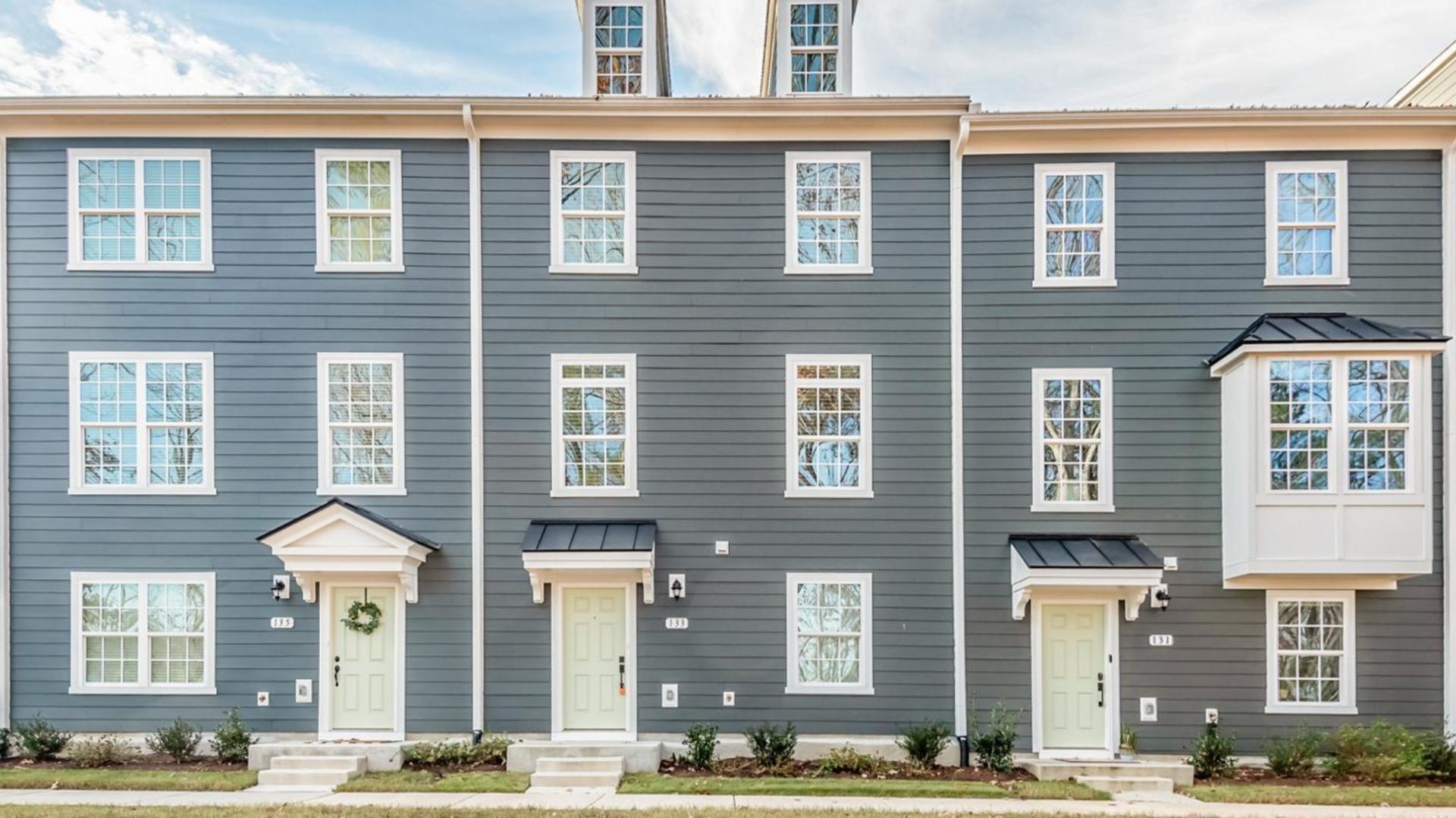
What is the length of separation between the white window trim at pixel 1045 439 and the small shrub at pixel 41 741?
12.3 meters

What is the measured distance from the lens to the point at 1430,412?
334 inches

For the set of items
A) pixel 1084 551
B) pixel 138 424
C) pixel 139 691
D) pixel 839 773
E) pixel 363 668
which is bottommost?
pixel 839 773

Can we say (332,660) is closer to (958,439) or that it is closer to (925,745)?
(925,745)

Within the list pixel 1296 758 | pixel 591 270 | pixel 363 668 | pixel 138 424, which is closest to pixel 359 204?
pixel 591 270

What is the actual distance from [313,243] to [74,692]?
636 cm

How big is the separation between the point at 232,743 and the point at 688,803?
18.8ft

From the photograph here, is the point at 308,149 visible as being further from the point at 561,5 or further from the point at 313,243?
the point at 561,5

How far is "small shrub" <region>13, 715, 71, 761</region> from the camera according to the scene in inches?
340

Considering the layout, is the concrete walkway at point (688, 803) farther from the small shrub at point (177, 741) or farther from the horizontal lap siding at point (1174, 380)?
the horizontal lap siding at point (1174, 380)

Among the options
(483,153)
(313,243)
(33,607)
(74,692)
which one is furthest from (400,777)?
(483,153)

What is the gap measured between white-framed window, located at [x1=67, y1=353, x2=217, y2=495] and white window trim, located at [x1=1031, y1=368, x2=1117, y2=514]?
10.5m

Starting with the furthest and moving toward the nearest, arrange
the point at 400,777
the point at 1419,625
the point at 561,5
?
the point at 561,5 < the point at 1419,625 < the point at 400,777

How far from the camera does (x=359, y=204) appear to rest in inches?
373

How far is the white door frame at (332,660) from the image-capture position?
29.5 ft
